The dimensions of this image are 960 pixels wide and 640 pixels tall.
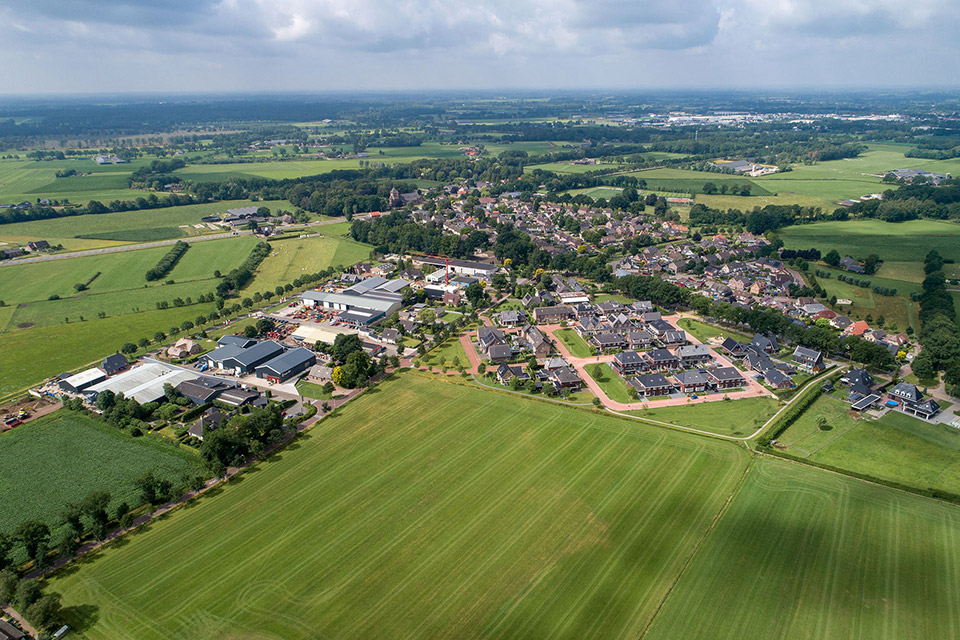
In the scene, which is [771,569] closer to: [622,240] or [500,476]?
[500,476]

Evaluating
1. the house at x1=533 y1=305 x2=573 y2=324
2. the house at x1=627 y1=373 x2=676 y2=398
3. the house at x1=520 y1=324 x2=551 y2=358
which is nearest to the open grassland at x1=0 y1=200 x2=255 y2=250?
the house at x1=533 y1=305 x2=573 y2=324

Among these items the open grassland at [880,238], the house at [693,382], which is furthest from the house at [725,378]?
the open grassland at [880,238]

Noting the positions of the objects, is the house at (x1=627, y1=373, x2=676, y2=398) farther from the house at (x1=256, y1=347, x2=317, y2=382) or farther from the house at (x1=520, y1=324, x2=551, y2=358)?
the house at (x1=256, y1=347, x2=317, y2=382)

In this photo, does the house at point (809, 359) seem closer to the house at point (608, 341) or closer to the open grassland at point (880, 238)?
the house at point (608, 341)

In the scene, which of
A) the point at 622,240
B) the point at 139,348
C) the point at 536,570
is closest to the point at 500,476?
the point at 536,570

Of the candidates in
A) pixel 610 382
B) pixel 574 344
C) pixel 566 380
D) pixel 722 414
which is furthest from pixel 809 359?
pixel 566 380

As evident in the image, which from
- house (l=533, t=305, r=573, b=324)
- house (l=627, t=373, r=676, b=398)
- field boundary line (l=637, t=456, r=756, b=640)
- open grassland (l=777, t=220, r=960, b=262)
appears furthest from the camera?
open grassland (l=777, t=220, r=960, b=262)
